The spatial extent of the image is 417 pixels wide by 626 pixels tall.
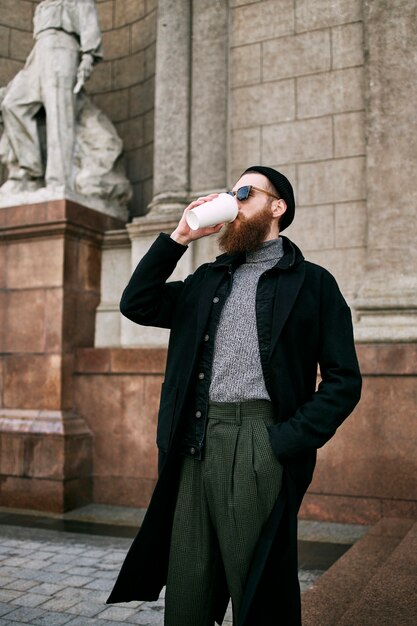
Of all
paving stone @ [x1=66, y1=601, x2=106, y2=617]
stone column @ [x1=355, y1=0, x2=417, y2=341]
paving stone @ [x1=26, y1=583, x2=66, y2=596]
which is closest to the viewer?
paving stone @ [x1=66, y1=601, x2=106, y2=617]

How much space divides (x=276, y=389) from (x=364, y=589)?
1651 mm

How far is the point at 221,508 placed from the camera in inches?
85.7

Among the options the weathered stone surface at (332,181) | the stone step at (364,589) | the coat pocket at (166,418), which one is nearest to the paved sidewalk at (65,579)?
the stone step at (364,589)

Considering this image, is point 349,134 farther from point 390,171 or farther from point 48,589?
point 48,589

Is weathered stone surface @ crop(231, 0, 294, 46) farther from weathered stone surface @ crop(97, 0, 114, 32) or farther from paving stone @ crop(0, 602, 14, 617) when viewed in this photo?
paving stone @ crop(0, 602, 14, 617)

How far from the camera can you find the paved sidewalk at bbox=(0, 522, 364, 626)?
3426 millimetres

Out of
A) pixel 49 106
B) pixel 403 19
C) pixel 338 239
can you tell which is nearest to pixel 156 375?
pixel 338 239

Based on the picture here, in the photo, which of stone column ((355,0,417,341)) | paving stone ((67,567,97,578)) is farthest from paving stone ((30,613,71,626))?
stone column ((355,0,417,341))

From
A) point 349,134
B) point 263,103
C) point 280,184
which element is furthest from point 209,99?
point 280,184

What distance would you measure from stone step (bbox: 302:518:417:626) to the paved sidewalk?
0.32 metres

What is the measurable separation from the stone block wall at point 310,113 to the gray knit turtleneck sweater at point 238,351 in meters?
3.90

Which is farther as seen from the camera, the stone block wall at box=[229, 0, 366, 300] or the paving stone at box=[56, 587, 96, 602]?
the stone block wall at box=[229, 0, 366, 300]

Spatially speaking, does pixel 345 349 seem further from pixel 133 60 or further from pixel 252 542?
pixel 133 60

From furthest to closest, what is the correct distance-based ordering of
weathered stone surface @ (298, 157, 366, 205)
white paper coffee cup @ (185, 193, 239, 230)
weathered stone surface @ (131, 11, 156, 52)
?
weathered stone surface @ (131, 11, 156, 52) < weathered stone surface @ (298, 157, 366, 205) < white paper coffee cup @ (185, 193, 239, 230)
